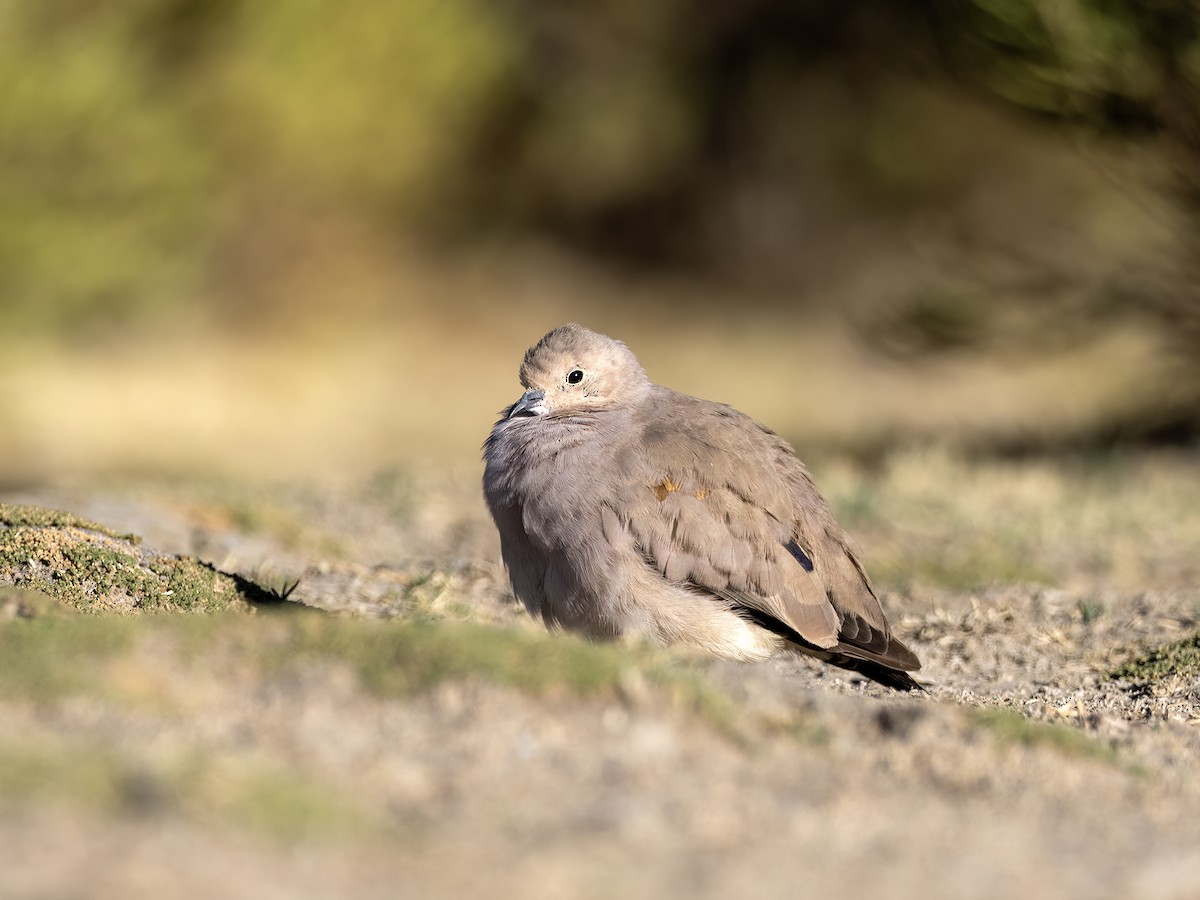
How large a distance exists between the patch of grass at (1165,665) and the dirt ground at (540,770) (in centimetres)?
2

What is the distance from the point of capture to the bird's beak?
545 cm

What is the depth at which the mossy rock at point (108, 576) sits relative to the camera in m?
5.04

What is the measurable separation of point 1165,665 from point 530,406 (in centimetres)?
241

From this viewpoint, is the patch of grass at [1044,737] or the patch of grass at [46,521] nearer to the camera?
the patch of grass at [1044,737]

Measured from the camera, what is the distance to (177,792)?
10.0ft

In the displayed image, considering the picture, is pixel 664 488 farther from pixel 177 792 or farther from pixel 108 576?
pixel 177 792

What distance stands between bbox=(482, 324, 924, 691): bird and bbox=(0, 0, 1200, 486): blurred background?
601cm

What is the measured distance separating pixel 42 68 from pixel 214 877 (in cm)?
1161

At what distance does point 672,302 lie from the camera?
2009 cm

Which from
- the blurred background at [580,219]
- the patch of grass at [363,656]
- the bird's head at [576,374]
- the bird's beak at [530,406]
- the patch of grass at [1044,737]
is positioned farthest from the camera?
the blurred background at [580,219]

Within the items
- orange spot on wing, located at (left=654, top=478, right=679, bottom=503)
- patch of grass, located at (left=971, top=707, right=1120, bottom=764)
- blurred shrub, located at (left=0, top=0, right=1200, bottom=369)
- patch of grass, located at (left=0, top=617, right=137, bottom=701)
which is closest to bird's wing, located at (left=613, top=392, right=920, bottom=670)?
orange spot on wing, located at (left=654, top=478, right=679, bottom=503)

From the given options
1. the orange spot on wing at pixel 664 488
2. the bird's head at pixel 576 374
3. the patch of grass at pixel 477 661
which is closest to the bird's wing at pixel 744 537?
the orange spot on wing at pixel 664 488

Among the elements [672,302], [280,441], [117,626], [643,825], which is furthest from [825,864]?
[672,302]

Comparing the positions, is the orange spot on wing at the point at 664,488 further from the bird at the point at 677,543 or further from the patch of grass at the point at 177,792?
the patch of grass at the point at 177,792
